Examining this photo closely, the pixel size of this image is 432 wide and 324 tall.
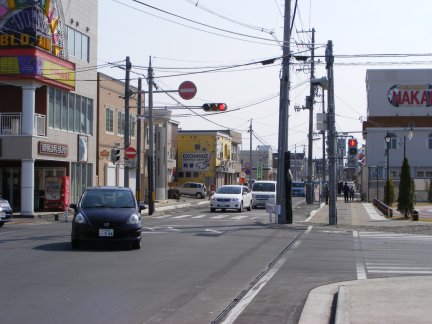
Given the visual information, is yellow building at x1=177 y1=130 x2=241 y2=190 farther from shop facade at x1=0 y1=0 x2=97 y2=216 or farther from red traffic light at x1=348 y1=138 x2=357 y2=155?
red traffic light at x1=348 y1=138 x2=357 y2=155

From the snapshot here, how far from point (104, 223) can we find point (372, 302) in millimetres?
8816

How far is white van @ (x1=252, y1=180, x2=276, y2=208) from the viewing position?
45.7m

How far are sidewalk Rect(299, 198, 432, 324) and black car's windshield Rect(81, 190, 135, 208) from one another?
25.7 feet

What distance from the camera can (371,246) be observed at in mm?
19859

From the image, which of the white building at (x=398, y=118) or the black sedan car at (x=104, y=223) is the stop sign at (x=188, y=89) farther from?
the white building at (x=398, y=118)

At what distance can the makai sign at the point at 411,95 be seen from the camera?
238 ft

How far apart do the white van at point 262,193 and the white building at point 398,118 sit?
26.8 metres

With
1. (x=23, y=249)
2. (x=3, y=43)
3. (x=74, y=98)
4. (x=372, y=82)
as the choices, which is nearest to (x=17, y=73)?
(x=3, y=43)

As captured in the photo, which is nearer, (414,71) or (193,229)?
(193,229)

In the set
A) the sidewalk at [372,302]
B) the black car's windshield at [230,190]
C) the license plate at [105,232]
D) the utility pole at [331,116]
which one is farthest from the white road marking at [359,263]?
the black car's windshield at [230,190]

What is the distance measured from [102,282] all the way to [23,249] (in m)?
5.95

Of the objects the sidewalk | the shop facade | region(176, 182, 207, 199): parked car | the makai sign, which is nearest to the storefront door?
the shop facade

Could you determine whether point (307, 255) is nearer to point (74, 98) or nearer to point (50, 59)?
point (50, 59)

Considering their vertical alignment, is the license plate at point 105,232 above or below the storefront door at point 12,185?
below
